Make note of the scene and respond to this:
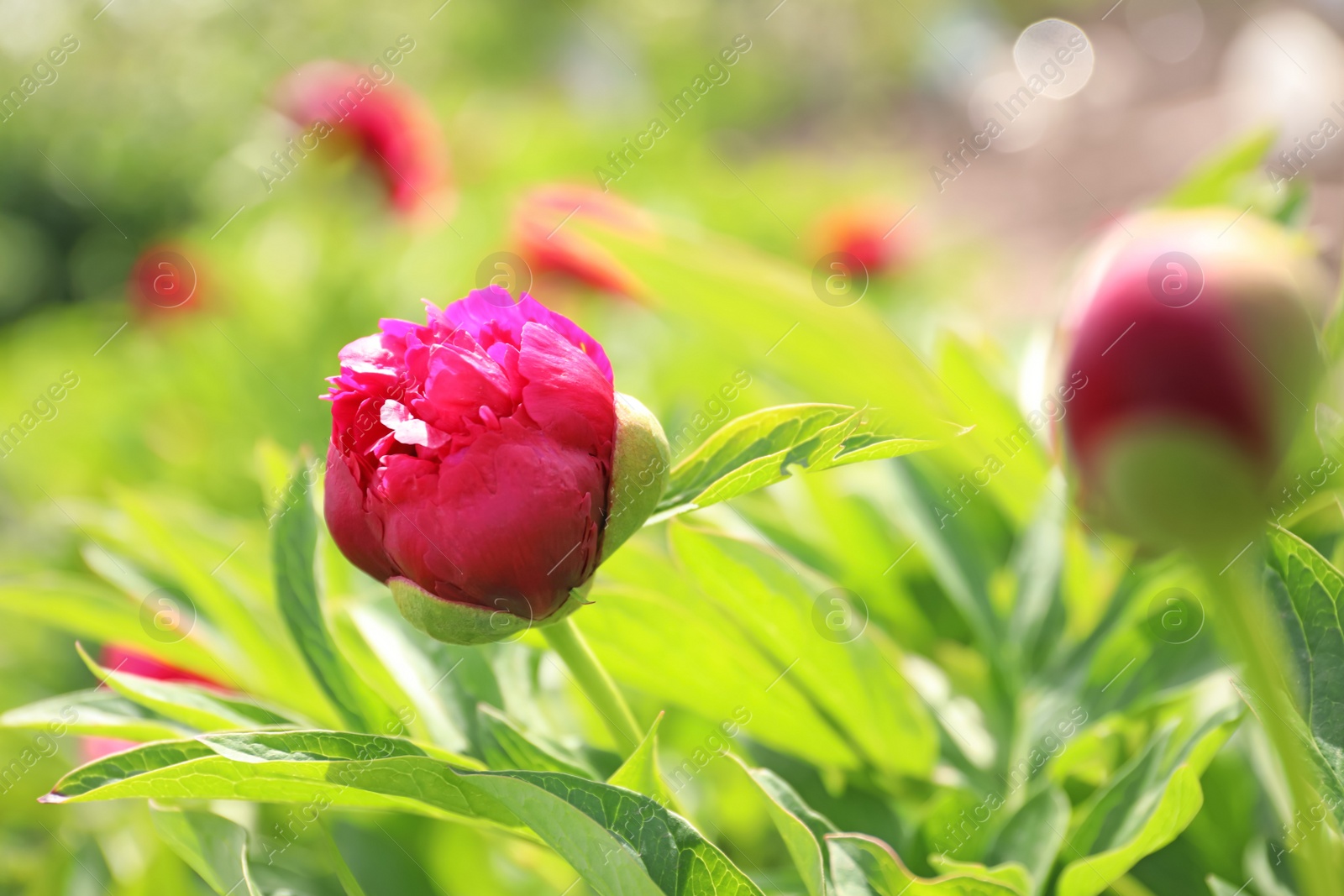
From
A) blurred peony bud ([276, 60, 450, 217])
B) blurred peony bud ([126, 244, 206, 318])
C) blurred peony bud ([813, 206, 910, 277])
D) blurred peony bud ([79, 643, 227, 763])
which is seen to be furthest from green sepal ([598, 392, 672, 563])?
blurred peony bud ([126, 244, 206, 318])

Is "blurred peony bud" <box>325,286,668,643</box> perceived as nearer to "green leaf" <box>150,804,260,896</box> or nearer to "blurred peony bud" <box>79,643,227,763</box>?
"green leaf" <box>150,804,260,896</box>

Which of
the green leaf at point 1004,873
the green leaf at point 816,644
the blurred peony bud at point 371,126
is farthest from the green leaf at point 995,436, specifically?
the blurred peony bud at point 371,126

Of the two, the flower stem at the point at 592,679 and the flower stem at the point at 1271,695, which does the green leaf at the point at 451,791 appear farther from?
the flower stem at the point at 1271,695

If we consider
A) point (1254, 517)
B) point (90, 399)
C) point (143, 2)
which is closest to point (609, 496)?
point (1254, 517)

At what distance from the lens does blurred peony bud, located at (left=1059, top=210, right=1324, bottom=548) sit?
27 cm

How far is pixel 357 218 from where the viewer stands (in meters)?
1.71

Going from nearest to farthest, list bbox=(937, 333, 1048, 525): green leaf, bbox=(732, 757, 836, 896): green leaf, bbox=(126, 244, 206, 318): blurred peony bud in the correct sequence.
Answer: bbox=(732, 757, 836, 896): green leaf
bbox=(937, 333, 1048, 525): green leaf
bbox=(126, 244, 206, 318): blurred peony bud

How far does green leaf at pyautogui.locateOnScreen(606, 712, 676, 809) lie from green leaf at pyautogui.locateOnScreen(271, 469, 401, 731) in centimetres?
15

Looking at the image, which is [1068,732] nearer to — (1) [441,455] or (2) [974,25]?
(1) [441,455]

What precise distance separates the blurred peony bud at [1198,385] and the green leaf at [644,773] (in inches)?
7.4

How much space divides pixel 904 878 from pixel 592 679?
0.14 meters

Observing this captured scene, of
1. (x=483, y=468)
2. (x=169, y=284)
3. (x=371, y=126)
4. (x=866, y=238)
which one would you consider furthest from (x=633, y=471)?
(x=169, y=284)

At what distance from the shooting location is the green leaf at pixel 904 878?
15.3 inches

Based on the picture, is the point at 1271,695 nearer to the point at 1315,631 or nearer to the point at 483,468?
the point at 1315,631
